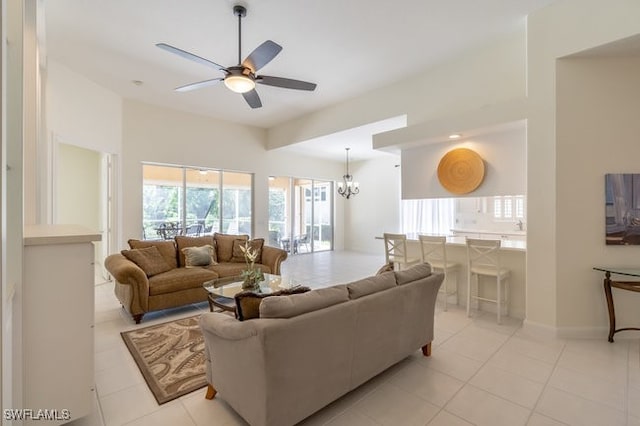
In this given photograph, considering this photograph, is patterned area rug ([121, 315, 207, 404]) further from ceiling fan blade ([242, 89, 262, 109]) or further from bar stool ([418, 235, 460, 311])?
bar stool ([418, 235, 460, 311])

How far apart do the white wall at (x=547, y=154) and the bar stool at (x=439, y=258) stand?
990 millimetres

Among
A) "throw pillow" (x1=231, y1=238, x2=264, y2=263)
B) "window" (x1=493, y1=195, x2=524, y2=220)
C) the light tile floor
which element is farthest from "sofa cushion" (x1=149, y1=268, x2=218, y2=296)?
"window" (x1=493, y1=195, x2=524, y2=220)

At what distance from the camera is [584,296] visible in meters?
3.17

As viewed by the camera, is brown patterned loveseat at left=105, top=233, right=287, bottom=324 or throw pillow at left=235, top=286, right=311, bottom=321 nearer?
throw pillow at left=235, top=286, right=311, bottom=321

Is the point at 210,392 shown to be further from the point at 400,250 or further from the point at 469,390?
the point at 400,250

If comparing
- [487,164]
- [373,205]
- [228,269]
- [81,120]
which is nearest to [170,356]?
[228,269]

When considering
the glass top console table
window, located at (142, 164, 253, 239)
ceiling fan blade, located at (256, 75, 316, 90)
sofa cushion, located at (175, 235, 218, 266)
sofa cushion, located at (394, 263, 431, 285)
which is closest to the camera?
sofa cushion, located at (394, 263, 431, 285)

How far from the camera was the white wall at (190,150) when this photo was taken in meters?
5.68

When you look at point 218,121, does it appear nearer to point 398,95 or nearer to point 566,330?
point 398,95

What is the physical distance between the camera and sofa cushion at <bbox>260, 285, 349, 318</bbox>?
5.70ft

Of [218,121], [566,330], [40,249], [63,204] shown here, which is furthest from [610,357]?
[63,204]

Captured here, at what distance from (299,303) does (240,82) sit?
96.5 inches

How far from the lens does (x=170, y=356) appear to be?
9.07 feet

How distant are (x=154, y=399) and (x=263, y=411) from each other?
1.04m
